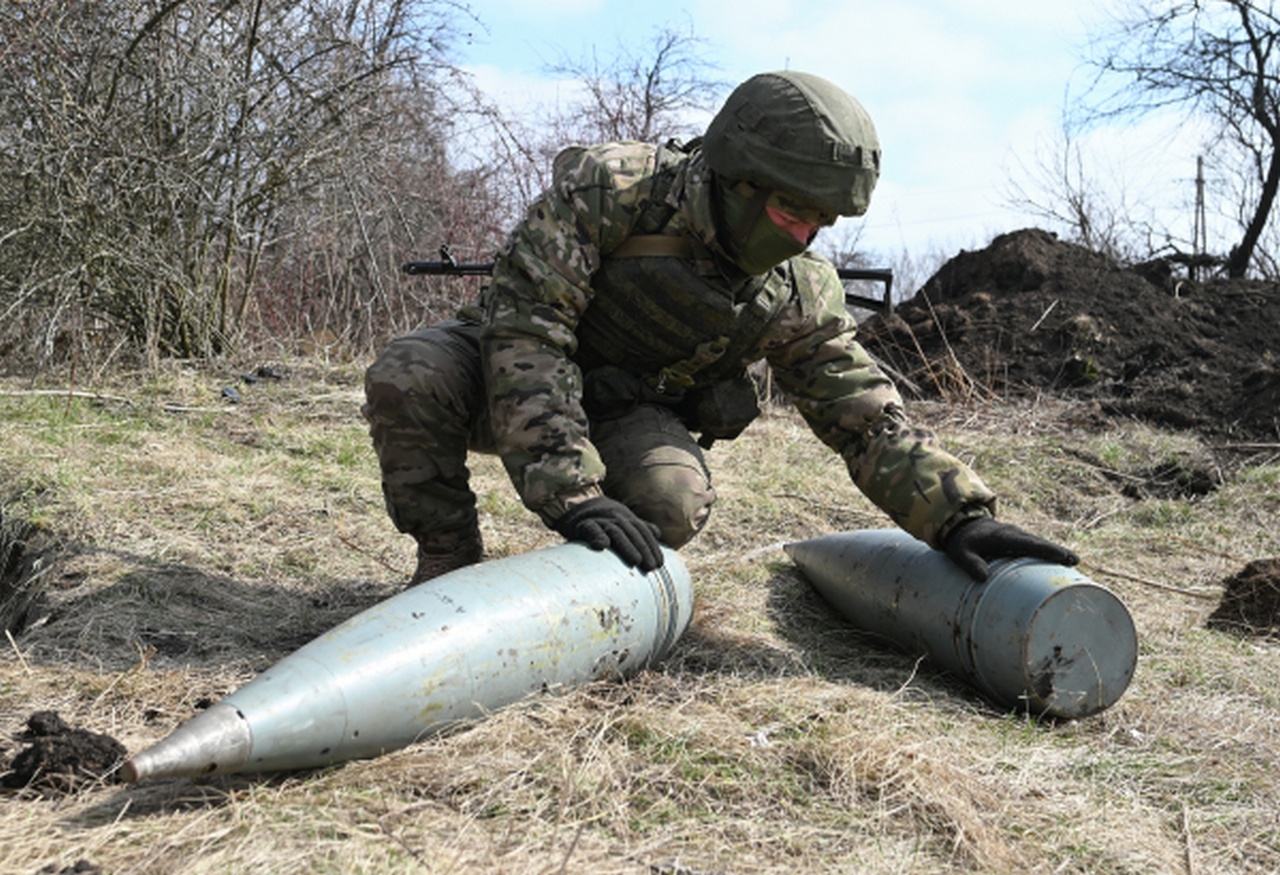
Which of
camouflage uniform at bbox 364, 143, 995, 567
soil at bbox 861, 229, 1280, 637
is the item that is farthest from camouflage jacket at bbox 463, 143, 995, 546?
soil at bbox 861, 229, 1280, 637

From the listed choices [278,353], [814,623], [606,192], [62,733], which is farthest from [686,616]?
[278,353]

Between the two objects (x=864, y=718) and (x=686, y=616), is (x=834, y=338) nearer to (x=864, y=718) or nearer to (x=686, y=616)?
(x=686, y=616)

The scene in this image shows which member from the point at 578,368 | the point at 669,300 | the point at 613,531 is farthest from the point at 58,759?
the point at 669,300

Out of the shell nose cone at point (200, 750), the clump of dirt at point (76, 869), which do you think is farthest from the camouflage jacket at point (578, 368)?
the clump of dirt at point (76, 869)

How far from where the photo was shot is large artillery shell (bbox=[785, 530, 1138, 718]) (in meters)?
3.00

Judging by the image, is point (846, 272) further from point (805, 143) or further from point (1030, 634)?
point (1030, 634)

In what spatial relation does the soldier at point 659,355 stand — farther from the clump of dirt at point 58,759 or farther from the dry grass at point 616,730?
the clump of dirt at point 58,759

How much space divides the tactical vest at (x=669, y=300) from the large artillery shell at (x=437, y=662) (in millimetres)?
830

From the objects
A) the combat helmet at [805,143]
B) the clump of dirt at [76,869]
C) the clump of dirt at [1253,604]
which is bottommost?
the clump of dirt at [76,869]

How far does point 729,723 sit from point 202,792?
113cm

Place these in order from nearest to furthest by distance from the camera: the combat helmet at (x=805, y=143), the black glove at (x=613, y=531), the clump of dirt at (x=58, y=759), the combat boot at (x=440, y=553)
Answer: the clump of dirt at (x=58, y=759)
the black glove at (x=613, y=531)
the combat helmet at (x=805, y=143)
the combat boot at (x=440, y=553)

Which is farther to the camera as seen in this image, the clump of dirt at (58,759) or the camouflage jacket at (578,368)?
the camouflage jacket at (578,368)

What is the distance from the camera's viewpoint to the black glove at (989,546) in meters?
3.21

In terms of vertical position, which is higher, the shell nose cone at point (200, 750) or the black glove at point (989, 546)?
the black glove at point (989, 546)
